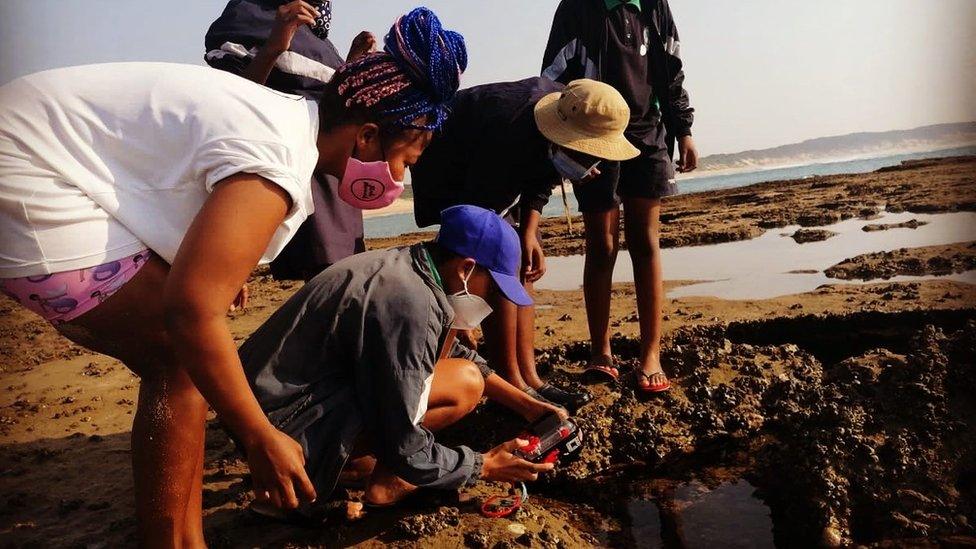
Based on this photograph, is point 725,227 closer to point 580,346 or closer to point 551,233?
point 551,233

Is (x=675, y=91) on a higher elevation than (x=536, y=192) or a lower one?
higher

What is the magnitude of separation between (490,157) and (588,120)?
41cm

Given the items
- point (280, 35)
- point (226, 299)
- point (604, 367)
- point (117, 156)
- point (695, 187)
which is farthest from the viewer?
point (695, 187)

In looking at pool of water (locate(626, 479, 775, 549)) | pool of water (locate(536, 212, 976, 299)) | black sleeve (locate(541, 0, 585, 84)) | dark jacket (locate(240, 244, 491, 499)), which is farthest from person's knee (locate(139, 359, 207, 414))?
pool of water (locate(536, 212, 976, 299))

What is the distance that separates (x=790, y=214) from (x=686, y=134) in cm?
794

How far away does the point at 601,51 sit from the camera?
3.21 m

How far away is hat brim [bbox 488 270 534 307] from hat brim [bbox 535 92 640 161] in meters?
0.75

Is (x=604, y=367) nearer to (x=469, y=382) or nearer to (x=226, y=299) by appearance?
(x=469, y=382)

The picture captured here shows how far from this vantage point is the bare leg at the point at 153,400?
59.9 inches

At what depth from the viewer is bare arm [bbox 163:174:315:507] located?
1.28 meters

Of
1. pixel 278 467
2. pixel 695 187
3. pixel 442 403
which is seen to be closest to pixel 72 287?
pixel 278 467

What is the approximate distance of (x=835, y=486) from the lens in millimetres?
2354

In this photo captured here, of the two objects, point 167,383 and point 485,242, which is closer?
point 167,383

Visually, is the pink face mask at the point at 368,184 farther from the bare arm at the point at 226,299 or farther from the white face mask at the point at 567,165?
the white face mask at the point at 567,165
